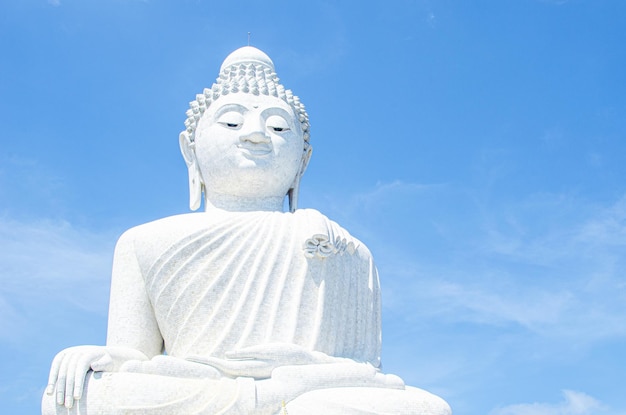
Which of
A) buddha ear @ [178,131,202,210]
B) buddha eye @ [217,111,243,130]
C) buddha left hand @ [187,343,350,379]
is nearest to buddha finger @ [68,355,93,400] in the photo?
buddha left hand @ [187,343,350,379]

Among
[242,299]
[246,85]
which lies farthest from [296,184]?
[242,299]

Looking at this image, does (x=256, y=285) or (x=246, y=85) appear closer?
(x=256, y=285)

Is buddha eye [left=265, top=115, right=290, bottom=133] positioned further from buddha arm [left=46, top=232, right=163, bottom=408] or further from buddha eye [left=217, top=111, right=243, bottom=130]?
buddha arm [left=46, top=232, right=163, bottom=408]

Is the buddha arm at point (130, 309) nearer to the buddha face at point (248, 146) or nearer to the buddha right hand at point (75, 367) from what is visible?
the buddha right hand at point (75, 367)

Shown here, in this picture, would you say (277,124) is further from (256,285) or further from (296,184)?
(256,285)

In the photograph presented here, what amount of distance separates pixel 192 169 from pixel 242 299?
6.60 ft

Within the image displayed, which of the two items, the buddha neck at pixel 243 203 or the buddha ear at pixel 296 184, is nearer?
the buddha neck at pixel 243 203

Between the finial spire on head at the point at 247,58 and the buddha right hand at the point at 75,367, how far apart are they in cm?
359

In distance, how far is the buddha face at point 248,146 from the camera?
359 inches

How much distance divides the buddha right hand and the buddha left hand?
65cm

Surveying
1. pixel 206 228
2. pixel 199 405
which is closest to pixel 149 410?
pixel 199 405

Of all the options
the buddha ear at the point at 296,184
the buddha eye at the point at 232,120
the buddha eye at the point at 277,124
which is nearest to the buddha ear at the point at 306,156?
the buddha ear at the point at 296,184

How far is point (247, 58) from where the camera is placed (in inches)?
394

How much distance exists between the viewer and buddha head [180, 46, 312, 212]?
912cm
